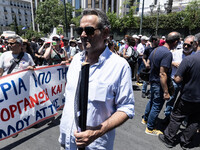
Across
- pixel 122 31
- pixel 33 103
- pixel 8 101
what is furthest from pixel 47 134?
pixel 122 31

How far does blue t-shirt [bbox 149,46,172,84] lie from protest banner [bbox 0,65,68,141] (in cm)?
204

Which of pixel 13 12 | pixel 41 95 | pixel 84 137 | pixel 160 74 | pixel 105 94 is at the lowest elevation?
pixel 41 95

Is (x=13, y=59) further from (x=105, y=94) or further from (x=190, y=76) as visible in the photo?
(x=190, y=76)

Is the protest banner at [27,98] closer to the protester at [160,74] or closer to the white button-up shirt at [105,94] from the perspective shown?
the white button-up shirt at [105,94]

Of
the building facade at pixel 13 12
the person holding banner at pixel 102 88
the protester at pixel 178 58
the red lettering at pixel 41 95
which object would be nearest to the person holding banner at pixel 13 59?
the red lettering at pixel 41 95

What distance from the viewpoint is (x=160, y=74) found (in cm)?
278

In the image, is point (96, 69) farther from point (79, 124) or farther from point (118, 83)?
point (79, 124)

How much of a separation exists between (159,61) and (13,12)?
90.6 m

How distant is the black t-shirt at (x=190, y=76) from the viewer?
7.91ft

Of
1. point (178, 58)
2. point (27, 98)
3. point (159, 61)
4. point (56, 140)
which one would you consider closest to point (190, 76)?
point (159, 61)

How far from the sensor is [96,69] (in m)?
1.29

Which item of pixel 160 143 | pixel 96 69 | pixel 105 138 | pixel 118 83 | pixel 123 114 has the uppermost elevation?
pixel 96 69

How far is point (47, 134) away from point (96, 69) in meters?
2.41

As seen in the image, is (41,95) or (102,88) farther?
(41,95)
